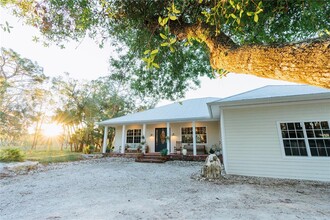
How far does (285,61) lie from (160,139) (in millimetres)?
11884

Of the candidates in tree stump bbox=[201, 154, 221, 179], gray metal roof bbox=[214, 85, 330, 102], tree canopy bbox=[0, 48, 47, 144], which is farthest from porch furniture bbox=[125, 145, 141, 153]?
tree canopy bbox=[0, 48, 47, 144]

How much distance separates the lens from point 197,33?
2770mm

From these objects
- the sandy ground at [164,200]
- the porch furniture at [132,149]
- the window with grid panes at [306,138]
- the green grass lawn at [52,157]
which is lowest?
the sandy ground at [164,200]

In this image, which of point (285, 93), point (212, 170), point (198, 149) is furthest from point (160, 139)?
point (285, 93)

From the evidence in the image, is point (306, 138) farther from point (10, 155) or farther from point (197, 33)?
point (10, 155)

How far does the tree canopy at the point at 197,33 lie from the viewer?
4.25 feet

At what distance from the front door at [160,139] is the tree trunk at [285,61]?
10.9 metres

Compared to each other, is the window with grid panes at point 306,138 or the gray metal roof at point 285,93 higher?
the gray metal roof at point 285,93

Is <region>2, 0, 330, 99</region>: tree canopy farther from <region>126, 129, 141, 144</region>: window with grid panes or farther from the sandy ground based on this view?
<region>126, 129, 141, 144</region>: window with grid panes

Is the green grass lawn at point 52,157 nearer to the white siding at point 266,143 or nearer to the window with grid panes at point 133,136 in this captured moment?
the window with grid panes at point 133,136

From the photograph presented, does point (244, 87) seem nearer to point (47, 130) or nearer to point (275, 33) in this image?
→ point (275, 33)

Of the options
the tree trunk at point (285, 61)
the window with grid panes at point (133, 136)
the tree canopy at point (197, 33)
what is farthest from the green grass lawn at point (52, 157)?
the tree trunk at point (285, 61)

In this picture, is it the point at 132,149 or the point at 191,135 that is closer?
the point at 191,135

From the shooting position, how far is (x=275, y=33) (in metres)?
3.67
